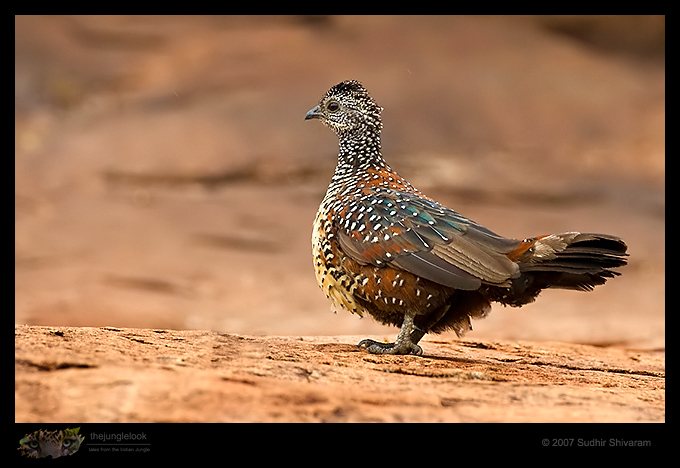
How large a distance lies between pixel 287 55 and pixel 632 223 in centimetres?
975

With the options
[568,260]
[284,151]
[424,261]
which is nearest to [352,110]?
[424,261]

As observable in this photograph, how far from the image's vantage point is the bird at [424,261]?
550 cm

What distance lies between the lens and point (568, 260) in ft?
17.9

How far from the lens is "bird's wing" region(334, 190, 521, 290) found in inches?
220

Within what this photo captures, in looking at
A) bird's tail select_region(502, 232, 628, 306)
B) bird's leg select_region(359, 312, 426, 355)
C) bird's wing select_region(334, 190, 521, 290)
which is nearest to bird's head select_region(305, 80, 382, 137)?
bird's wing select_region(334, 190, 521, 290)

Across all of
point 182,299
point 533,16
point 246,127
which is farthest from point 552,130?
point 182,299

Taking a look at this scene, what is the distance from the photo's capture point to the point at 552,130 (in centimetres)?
2008
